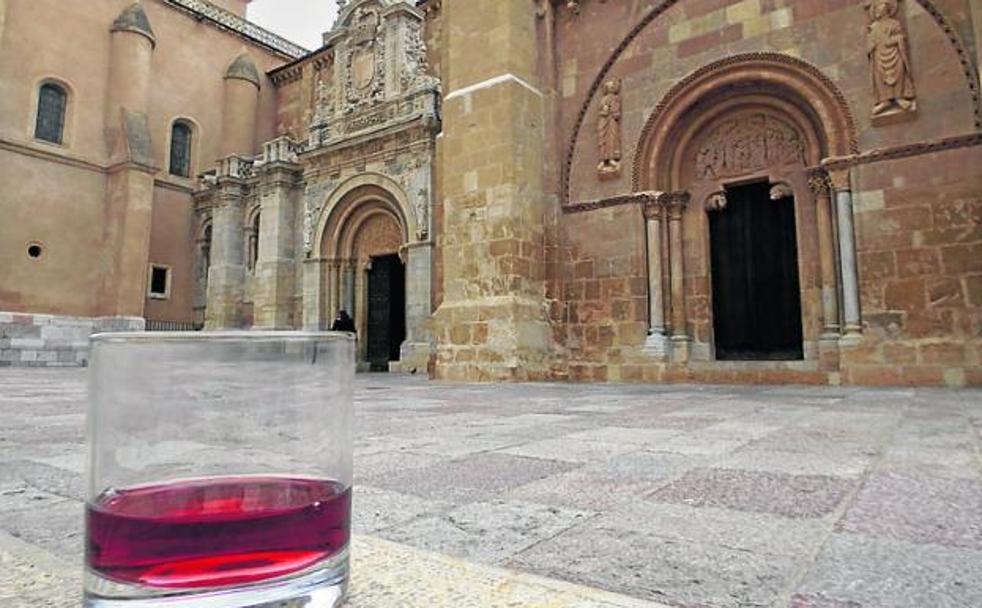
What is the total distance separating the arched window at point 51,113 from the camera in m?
16.4

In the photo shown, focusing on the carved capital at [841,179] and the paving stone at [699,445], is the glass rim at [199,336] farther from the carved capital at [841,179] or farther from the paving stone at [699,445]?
the carved capital at [841,179]

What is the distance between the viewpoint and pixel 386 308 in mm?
14570

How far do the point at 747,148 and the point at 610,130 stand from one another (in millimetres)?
1996

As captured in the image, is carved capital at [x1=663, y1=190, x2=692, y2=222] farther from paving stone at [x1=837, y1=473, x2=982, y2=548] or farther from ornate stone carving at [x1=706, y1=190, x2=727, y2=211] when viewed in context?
paving stone at [x1=837, y1=473, x2=982, y2=548]

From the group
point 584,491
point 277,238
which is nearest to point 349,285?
point 277,238

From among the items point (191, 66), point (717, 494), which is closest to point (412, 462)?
point (717, 494)

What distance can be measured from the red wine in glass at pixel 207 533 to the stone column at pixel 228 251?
18.3m

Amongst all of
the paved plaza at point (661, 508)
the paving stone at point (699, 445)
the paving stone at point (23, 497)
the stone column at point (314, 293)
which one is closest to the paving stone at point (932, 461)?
the paved plaza at point (661, 508)

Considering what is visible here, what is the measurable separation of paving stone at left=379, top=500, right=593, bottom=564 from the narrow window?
780 inches

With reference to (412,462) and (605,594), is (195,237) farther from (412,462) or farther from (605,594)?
(605,594)

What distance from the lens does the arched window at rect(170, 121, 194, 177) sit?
1936cm

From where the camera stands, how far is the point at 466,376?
28.2ft

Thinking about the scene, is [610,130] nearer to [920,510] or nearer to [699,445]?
[699,445]

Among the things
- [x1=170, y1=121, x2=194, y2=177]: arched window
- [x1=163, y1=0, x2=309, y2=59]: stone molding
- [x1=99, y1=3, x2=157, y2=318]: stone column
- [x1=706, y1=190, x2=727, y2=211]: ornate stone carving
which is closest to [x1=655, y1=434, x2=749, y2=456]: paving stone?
[x1=706, y1=190, x2=727, y2=211]: ornate stone carving
